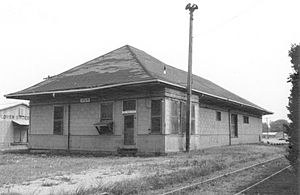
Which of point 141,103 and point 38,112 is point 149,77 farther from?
point 38,112

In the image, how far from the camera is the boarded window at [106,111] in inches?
896

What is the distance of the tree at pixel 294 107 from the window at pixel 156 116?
1117cm

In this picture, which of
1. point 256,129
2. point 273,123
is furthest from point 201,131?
point 273,123

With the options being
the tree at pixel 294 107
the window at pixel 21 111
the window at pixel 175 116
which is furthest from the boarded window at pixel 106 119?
the window at pixel 21 111

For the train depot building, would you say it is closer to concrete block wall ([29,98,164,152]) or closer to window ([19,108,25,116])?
concrete block wall ([29,98,164,152])

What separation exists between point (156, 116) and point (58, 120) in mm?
7125

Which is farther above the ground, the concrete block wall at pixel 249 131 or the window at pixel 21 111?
the window at pixel 21 111

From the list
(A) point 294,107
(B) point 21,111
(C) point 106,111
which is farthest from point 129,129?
(B) point 21,111

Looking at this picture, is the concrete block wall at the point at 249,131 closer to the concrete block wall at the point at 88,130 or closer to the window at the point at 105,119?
the concrete block wall at the point at 88,130

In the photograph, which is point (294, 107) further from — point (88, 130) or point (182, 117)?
point (88, 130)

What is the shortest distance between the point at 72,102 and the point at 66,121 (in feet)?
4.07

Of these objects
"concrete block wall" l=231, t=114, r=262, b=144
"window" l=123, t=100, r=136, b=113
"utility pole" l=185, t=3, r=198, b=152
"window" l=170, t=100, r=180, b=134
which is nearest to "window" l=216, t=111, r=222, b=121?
"concrete block wall" l=231, t=114, r=262, b=144

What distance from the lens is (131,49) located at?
2761cm

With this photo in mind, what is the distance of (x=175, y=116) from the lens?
22.1 meters
